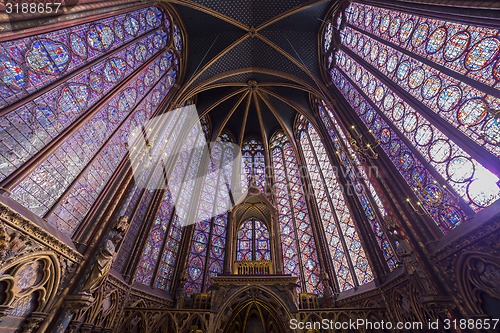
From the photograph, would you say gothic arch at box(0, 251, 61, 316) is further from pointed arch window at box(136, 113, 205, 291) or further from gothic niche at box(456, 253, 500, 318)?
gothic niche at box(456, 253, 500, 318)

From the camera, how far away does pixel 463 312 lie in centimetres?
485

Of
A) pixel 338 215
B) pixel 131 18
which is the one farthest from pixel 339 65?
pixel 131 18

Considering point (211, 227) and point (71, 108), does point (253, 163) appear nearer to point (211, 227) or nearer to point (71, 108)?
point (211, 227)

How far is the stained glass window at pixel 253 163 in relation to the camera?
15.6 m

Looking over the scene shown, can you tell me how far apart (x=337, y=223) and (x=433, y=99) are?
6305mm

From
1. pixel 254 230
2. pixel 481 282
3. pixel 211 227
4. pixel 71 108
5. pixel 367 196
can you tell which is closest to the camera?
pixel 481 282

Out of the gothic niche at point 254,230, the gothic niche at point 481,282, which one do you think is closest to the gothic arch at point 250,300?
the gothic niche at point 254,230

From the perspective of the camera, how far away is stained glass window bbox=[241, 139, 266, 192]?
51.1 feet

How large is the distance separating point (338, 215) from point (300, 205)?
9.77ft

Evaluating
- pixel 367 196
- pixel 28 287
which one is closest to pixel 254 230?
pixel 367 196

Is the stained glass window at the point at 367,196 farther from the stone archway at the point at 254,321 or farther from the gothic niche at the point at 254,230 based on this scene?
the stone archway at the point at 254,321

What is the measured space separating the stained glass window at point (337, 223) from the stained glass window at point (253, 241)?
319cm

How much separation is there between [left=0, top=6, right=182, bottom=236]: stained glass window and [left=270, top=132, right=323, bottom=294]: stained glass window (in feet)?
30.1

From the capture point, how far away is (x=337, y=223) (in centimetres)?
1038
